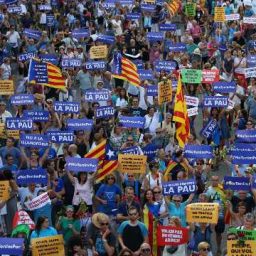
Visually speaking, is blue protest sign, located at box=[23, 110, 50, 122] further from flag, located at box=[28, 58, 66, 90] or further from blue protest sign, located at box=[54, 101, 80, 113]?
flag, located at box=[28, 58, 66, 90]

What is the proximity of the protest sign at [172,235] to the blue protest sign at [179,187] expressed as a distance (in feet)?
4.74

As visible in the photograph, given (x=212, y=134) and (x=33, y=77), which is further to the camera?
(x=33, y=77)

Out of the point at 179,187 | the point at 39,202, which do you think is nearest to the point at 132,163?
the point at 179,187

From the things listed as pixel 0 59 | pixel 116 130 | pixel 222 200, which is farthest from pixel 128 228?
pixel 0 59

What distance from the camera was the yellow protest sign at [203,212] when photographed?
15469mm

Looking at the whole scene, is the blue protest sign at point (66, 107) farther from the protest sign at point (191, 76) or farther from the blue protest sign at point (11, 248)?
the blue protest sign at point (11, 248)

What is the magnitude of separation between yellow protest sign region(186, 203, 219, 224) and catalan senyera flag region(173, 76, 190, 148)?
12.4 ft

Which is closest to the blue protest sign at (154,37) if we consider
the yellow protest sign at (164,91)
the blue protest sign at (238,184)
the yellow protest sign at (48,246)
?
the yellow protest sign at (164,91)

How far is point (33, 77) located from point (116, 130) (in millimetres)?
3639

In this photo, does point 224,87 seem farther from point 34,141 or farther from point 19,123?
point 34,141

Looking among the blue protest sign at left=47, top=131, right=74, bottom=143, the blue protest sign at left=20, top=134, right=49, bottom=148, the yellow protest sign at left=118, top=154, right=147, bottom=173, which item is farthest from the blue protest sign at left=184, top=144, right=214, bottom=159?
the blue protest sign at left=20, top=134, right=49, bottom=148

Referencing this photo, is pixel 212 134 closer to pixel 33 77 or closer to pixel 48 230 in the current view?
pixel 33 77

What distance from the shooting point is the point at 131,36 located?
91.5 feet

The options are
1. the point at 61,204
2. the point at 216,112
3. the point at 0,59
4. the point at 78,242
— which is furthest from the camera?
the point at 0,59
